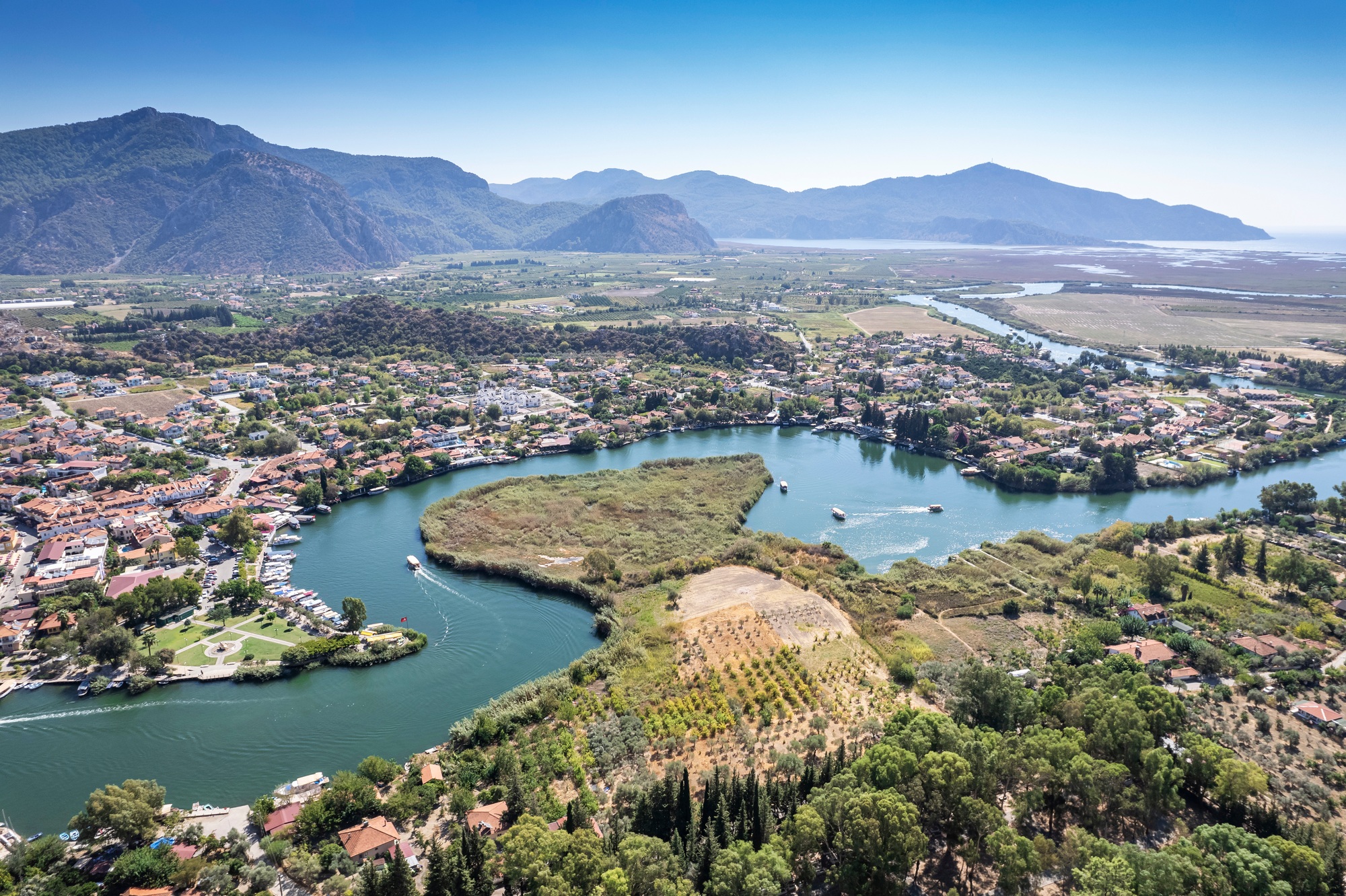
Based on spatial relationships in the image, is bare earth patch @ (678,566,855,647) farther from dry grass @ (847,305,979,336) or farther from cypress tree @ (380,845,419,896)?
dry grass @ (847,305,979,336)

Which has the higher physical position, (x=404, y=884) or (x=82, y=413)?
(x=82, y=413)

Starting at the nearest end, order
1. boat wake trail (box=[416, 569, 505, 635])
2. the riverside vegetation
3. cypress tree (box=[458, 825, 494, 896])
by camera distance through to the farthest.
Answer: cypress tree (box=[458, 825, 494, 896]), the riverside vegetation, boat wake trail (box=[416, 569, 505, 635])

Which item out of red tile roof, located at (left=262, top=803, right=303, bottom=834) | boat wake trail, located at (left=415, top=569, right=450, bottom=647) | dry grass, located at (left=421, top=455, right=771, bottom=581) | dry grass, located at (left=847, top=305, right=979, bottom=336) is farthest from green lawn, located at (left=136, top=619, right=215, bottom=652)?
dry grass, located at (left=847, top=305, right=979, bottom=336)

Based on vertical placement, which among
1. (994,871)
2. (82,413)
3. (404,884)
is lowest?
(994,871)

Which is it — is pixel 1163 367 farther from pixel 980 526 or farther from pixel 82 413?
pixel 82 413

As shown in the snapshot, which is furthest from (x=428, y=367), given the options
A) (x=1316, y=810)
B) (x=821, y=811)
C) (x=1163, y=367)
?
(x=1163, y=367)

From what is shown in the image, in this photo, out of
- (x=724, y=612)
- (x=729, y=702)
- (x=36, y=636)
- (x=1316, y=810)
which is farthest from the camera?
(x=724, y=612)

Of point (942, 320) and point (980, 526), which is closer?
point (980, 526)
